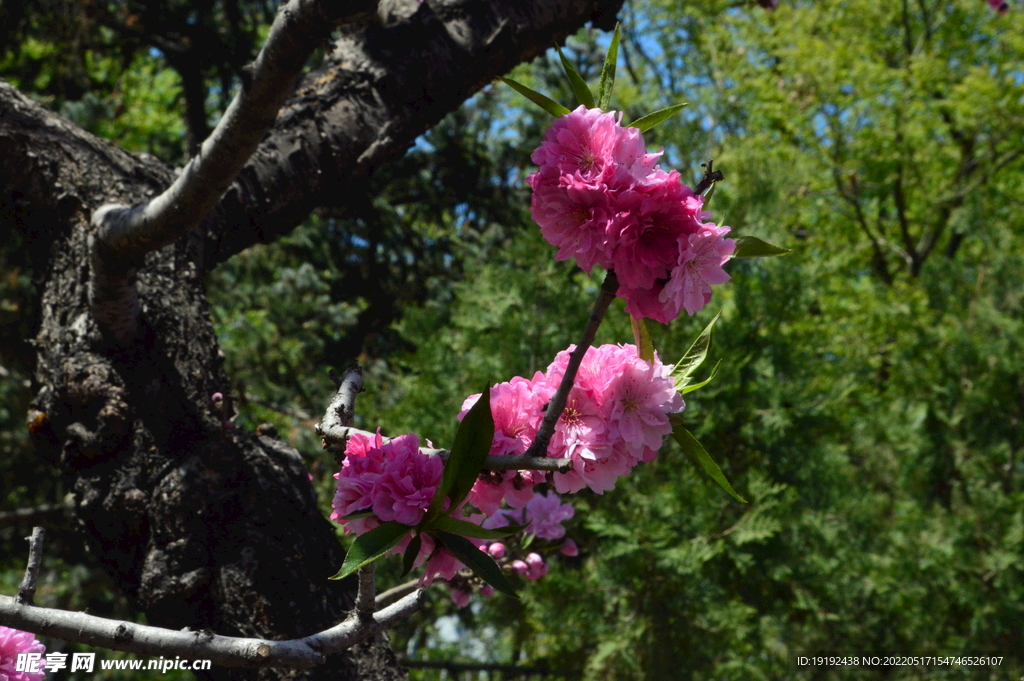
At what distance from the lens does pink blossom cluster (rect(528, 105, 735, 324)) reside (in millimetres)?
1064

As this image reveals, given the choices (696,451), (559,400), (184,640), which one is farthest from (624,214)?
(184,640)

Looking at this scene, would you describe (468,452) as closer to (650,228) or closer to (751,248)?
(650,228)

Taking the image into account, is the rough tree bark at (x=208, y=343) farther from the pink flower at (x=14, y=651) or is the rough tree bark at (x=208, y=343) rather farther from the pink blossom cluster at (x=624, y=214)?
the pink blossom cluster at (x=624, y=214)

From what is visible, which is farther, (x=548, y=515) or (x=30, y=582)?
(x=548, y=515)

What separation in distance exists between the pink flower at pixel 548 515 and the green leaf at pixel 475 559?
96 centimetres

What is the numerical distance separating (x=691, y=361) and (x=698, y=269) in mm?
188

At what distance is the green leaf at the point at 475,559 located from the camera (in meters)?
1.00

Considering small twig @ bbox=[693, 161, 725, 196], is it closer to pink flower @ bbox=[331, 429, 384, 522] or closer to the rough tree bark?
pink flower @ bbox=[331, 429, 384, 522]

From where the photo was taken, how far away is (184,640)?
127 centimetres

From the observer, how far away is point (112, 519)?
181cm

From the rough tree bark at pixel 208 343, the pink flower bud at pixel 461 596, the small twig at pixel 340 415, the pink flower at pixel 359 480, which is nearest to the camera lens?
the pink flower at pixel 359 480

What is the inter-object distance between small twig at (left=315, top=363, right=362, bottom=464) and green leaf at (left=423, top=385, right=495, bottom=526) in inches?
8.9

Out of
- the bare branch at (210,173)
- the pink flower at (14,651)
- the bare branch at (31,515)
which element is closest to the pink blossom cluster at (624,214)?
the bare branch at (210,173)

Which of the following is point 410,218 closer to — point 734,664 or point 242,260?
point 242,260
